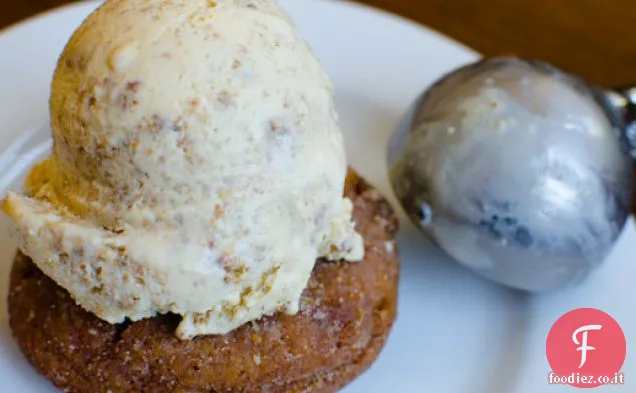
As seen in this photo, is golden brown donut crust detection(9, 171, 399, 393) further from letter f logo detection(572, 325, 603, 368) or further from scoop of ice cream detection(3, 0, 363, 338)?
letter f logo detection(572, 325, 603, 368)

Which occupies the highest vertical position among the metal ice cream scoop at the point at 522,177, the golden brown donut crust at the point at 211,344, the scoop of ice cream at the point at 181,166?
the scoop of ice cream at the point at 181,166

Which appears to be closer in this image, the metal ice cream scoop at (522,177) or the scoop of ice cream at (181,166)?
the scoop of ice cream at (181,166)

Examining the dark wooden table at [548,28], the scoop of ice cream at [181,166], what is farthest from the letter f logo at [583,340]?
the dark wooden table at [548,28]

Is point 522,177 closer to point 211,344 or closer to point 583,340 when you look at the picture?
point 583,340

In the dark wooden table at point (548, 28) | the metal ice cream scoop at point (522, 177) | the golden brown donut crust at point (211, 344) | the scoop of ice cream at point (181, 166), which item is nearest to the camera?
the scoop of ice cream at point (181, 166)

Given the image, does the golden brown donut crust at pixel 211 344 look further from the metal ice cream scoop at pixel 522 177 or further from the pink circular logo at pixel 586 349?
the pink circular logo at pixel 586 349

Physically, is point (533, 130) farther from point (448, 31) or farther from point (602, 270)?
point (448, 31)

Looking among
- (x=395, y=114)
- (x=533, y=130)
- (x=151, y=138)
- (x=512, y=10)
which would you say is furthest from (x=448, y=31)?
(x=151, y=138)
